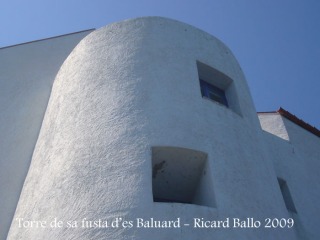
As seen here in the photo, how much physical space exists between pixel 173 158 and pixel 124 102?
1.44 meters

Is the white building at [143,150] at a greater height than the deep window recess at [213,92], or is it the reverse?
the deep window recess at [213,92]

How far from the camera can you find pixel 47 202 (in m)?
6.11

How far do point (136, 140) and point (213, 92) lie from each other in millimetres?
3587

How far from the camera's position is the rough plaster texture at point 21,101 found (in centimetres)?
815

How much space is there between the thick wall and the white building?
0.07 feet

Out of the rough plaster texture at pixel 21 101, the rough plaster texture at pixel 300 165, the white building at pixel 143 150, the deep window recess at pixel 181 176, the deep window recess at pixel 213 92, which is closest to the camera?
the white building at pixel 143 150

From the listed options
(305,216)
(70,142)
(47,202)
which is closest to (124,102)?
(70,142)

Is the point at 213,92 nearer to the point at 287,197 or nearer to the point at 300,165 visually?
the point at 287,197

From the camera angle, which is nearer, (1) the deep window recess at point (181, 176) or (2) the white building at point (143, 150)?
(2) the white building at point (143, 150)

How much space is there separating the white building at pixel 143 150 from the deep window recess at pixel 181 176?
2cm

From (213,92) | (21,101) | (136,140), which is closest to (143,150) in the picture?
(136,140)

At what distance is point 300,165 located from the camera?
11547 mm

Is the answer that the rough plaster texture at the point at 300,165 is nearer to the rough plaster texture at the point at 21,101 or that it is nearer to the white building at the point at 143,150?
the white building at the point at 143,150

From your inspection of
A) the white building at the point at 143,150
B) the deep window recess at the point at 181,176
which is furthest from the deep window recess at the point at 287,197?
the deep window recess at the point at 181,176
